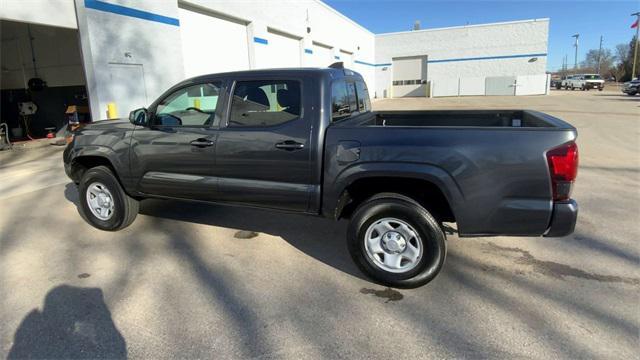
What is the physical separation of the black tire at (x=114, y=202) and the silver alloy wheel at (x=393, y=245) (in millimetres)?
2962

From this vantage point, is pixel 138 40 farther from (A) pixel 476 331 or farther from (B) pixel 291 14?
(A) pixel 476 331

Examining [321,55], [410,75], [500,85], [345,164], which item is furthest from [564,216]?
[410,75]

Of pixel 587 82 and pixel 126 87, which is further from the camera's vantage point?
pixel 587 82

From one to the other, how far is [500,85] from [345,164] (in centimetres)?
4462

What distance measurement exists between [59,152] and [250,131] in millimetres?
9516

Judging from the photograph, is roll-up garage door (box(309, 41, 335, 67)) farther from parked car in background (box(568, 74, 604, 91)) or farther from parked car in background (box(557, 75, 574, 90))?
parked car in background (box(557, 75, 574, 90))

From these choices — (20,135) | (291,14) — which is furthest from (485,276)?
(291,14)

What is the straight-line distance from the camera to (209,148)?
4.13m

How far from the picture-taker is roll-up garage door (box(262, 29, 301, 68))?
19.8 m

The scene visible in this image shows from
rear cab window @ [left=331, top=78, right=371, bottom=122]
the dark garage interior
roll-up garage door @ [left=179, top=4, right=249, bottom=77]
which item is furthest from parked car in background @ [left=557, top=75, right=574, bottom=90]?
rear cab window @ [left=331, top=78, right=371, bottom=122]

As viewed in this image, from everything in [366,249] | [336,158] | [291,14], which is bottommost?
[366,249]

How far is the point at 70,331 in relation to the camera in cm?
292

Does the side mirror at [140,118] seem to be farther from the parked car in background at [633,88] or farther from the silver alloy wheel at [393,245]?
the parked car in background at [633,88]

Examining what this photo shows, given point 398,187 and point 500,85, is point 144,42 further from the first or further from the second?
point 500,85
